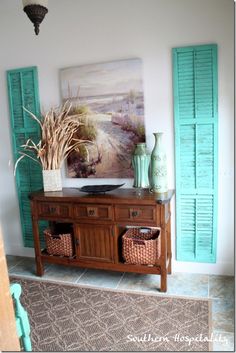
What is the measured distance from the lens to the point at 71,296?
2596 millimetres

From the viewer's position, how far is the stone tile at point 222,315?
6.87ft

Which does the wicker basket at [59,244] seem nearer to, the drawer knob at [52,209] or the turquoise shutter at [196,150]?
the drawer knob at [52,209]

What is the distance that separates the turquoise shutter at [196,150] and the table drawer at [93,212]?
70 cm

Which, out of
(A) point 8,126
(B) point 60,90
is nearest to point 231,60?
(B) point 60,90

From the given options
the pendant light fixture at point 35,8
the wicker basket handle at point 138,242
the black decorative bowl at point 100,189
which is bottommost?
the wicker basket handle at point 138,242

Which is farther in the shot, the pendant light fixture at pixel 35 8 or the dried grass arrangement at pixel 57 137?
the dried grass arrangement at pixel 57 137

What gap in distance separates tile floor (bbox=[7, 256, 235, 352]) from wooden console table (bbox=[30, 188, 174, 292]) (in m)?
0.17

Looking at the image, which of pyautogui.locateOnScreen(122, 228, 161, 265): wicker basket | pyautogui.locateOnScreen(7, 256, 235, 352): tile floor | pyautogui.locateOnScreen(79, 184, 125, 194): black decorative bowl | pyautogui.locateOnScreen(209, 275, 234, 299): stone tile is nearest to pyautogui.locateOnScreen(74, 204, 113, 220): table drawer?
pyautogui.locateOnScreen(79, 184, 125, 194): black decorative bowl

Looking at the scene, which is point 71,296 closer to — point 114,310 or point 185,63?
point 114,310

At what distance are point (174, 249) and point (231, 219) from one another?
622 millimetres

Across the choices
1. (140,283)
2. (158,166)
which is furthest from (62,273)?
(158,166)

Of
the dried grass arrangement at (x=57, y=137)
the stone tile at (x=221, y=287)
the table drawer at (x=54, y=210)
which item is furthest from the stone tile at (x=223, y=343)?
the dried grass arrangement at (x=57, y=137)

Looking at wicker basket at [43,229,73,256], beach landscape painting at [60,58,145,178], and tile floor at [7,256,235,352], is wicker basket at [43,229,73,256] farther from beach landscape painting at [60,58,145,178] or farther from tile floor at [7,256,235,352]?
beach landscape painting at [60,58,145,178]

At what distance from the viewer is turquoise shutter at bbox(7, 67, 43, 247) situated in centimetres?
318
